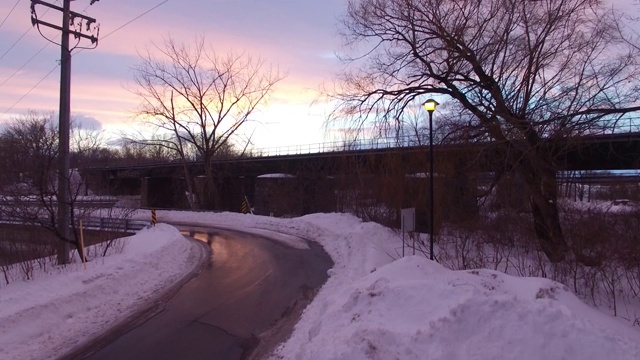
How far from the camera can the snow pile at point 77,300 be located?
24.4 ft

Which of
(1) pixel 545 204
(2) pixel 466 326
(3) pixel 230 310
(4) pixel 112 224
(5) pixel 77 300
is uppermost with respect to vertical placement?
(1) pixel 545 204

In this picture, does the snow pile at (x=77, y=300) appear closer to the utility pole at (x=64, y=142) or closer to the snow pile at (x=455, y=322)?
the utility pole at (x=64, y=142)

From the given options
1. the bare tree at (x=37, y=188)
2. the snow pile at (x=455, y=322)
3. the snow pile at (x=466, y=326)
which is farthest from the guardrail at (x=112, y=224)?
the snow pile at (x=466, y=326)

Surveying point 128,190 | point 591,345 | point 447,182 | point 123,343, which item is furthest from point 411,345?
point 128,190

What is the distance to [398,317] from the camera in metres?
6.15

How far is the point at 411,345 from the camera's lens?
17.5 ft

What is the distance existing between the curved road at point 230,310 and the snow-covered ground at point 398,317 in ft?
1.93

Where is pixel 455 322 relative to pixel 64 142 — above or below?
below

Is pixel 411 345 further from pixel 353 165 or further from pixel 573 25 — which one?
pixel 353 165

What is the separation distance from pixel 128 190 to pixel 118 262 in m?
77.9

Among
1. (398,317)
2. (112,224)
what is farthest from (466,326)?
(112,224)

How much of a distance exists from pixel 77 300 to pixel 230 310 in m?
3.03

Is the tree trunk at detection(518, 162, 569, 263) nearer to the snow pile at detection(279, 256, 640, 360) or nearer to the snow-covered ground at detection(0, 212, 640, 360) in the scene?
the snow-covered ground at detection(0, 212, 640, 360)

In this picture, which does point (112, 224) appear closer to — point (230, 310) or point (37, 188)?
point (37, 188)
